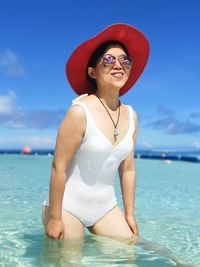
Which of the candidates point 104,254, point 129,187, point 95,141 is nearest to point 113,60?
point 95,141

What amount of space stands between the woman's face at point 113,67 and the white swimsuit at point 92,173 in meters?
0.28

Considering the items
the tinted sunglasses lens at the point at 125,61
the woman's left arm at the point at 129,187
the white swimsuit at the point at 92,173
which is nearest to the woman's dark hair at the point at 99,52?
the tinted sunglasses lens at the point at 125,61

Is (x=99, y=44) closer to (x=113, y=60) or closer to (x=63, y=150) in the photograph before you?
(x=113, y=60)

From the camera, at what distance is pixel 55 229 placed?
2.78 metres

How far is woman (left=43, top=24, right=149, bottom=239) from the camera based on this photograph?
108 inches

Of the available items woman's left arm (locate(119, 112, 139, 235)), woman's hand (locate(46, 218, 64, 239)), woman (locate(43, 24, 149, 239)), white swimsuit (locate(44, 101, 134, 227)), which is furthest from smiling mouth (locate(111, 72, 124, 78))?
woman's hand (locate(46, 218, 64, 239))

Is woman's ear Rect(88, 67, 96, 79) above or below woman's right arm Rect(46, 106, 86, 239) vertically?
above

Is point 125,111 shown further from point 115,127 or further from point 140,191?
point 140,191

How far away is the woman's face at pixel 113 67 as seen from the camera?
289 centimetres

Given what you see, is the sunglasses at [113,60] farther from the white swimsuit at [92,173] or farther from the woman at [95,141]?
the white swimsuit at [92,173]

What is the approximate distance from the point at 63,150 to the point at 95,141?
0.23 metres

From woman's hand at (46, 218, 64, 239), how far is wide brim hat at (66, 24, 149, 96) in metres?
1.04

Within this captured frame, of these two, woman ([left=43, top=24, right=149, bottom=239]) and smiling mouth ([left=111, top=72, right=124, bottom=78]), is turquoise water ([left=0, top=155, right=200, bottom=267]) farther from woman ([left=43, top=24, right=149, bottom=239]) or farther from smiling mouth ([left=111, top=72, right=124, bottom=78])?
smiling mouth ([left=111, top=72, right=124, bottom=78])

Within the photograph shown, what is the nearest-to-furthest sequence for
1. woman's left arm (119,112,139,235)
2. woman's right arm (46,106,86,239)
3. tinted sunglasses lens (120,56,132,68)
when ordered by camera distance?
woman's right arm (46,106,86,239) → tinted sunglasses lens (120,56,132,68) → woman's left arm (119,112,139,235)
